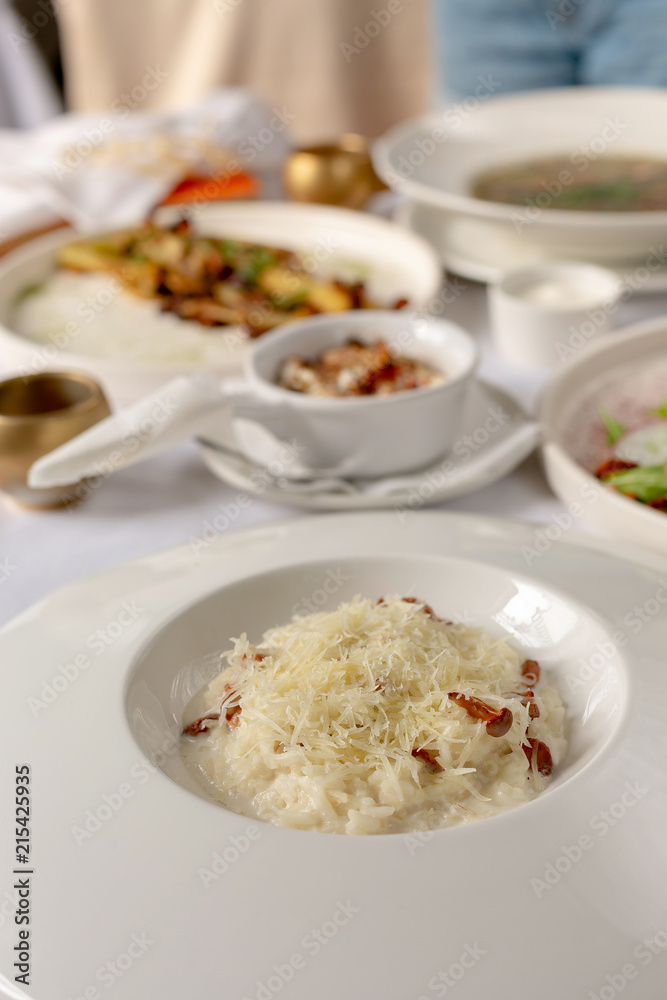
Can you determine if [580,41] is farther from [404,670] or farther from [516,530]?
[404,670]

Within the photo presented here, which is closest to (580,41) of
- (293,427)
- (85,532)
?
(293,427)

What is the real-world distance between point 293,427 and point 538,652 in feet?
2.06

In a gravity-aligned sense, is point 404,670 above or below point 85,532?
above

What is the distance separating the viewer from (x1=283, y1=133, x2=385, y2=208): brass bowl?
2.90 m

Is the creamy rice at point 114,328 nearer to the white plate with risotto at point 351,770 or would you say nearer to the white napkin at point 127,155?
the white napkin at point 127,155

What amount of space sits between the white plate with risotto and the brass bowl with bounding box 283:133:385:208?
171 centimetres

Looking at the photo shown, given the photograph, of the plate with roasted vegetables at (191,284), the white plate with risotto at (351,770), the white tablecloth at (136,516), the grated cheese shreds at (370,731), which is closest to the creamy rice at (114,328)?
the plate with roasted vegetables at (191,284)

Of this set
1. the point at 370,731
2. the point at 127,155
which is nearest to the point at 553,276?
the point at 127,155

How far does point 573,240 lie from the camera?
2369 millimetres

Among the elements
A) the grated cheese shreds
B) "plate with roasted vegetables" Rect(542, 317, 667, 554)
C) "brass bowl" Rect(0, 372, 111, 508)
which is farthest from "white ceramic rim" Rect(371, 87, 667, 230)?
the grated cheese shreds

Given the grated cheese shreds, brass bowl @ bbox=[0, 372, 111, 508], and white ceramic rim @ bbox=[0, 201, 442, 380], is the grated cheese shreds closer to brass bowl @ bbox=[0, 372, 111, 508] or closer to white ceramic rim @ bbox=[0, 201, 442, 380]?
brass bowl @ bbox=[0, 372, 111, 508]

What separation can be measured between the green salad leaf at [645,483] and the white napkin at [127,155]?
1.78m

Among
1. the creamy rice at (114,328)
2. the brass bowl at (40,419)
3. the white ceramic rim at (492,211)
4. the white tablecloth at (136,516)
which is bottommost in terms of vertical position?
the white tablecloth at (136,516)

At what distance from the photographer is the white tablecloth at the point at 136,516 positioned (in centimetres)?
156
